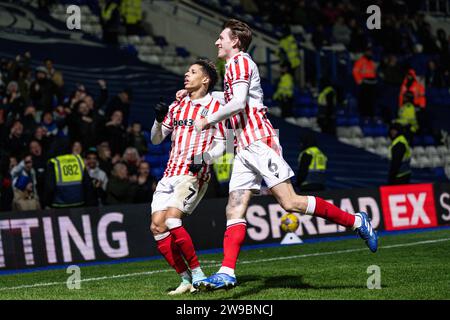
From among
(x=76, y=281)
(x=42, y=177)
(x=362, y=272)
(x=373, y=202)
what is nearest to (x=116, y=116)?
(x=42, y=177)

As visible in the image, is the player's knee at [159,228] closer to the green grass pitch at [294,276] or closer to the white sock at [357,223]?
the green grass pitch at [294,276]

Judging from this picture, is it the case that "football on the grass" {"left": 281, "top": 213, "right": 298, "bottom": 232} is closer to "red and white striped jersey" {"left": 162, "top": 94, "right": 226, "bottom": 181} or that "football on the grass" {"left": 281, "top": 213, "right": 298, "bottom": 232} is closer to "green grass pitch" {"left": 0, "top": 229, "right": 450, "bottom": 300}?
"green grass pitch" {"left": 0, "top": 229, "right": 450, "bottom": 300}

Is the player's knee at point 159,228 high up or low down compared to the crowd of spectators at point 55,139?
down

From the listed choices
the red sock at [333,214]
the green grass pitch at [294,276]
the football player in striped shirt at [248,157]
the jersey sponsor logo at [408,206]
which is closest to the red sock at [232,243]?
the football player in striped shirt at [248,157]

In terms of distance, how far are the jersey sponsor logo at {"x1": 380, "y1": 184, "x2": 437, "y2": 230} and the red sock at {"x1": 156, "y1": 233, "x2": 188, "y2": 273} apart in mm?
10173

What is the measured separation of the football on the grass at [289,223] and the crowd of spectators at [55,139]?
2349mm

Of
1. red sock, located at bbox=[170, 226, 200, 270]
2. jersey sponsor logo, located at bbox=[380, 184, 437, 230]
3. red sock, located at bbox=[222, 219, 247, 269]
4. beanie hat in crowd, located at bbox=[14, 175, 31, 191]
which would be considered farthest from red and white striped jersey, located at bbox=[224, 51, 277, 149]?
jersey sponsor logo, located at bbox=[380, 184, 437, 230]

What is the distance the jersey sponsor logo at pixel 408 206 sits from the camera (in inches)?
787

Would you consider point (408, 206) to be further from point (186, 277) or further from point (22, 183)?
point (186, 277)

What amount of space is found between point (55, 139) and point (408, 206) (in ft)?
22.4

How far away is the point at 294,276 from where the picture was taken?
11406mm

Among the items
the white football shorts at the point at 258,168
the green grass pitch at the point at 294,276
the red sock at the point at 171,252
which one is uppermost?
the white football shorts at the point at 258,168

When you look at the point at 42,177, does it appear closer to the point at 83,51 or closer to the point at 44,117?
the point at 44,117

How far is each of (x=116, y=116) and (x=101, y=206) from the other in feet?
12.6
